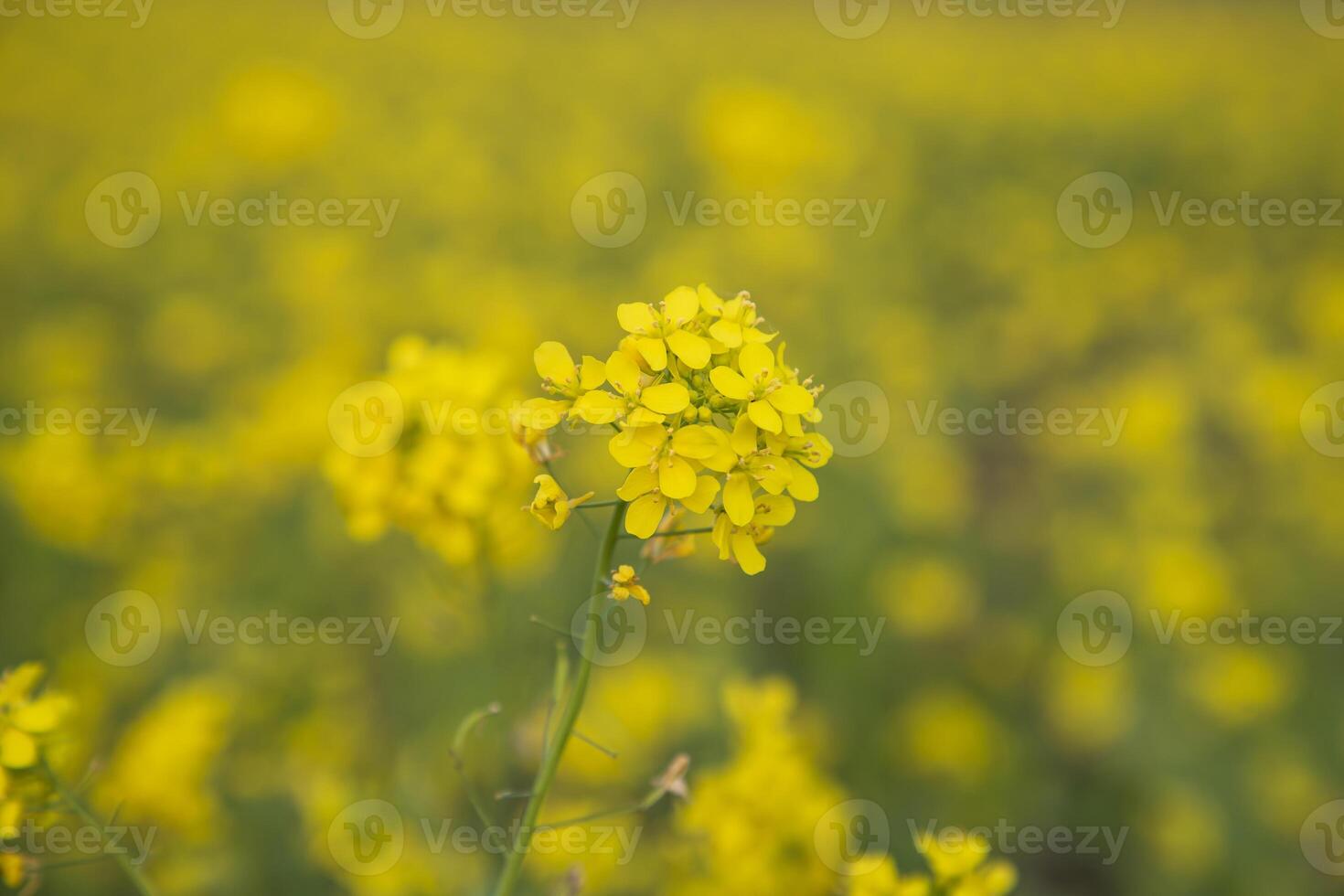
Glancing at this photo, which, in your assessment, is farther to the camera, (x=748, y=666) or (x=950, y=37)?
(x=950, y=37)

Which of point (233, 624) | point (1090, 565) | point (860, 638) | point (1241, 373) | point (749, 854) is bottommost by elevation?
point (233, 624)

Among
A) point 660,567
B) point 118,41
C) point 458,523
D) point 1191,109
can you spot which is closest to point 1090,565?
point 660,567

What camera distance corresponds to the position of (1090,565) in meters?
4.00

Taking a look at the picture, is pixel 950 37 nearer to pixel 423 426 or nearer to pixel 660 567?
pixel 660 567

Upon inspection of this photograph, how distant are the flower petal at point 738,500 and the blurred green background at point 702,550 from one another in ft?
2.83

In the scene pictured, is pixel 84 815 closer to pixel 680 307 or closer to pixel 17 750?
pixel 17 750

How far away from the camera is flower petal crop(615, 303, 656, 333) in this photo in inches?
56.7

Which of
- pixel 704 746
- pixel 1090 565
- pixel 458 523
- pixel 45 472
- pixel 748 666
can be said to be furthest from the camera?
pixel 1090 565

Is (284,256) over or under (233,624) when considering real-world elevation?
over

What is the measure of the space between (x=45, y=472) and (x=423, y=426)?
1.49 m

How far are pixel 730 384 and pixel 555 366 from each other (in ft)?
0.98

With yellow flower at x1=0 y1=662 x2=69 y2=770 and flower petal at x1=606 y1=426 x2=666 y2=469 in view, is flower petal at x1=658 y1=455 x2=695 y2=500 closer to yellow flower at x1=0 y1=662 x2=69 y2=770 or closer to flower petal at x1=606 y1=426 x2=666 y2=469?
flower petal at x1=606 y1=426 x2=666 y2=469

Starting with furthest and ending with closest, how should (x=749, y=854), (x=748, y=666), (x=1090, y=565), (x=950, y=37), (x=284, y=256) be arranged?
1. (x=950, y=37)
2. (x=284, y=256)
3. (x=1090, y=565)
4. (x=748, y=666)
5. (x=749, y=854)

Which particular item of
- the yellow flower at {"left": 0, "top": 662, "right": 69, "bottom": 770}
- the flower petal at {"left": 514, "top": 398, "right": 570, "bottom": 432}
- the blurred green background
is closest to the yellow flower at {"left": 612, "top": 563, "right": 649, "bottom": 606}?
the flower petal at {"left": 514, "top": 398, "right": 570, "bottom": 432}
